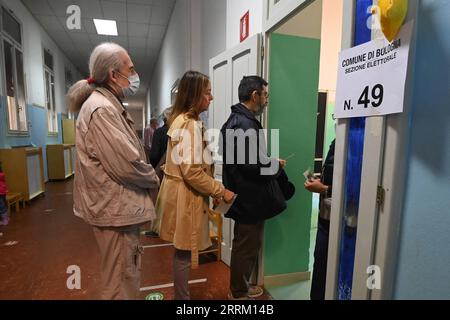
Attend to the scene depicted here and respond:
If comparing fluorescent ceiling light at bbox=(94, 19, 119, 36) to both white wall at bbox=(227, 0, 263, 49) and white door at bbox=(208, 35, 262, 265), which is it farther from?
white door at bbox=(208, 35, 262, 265)

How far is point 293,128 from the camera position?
2.08 metres

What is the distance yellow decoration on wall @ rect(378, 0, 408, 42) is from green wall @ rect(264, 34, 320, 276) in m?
1.15

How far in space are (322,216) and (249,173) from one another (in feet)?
1.62

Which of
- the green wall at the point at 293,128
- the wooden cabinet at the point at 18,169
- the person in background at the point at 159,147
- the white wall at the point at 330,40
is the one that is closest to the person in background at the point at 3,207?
the wooden cabinet at the point at 18,169

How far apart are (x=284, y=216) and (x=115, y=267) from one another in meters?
1.34

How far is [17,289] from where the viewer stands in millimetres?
1972

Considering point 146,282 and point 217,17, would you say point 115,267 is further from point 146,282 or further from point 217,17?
point 217,17

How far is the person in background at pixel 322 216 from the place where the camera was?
141cm

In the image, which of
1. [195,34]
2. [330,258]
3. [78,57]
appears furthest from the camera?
[78,57]

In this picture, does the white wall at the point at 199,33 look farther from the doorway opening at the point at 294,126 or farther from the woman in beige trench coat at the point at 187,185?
the woman in beige trench coat at the point at 187,185

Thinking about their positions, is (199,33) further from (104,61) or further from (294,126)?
(104,61)

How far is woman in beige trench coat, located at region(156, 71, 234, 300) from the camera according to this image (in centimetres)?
147

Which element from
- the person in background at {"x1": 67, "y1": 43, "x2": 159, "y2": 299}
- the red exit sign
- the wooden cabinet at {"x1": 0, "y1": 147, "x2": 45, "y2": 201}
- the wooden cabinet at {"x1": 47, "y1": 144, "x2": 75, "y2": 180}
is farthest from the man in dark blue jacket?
the wooden cabinet at {"x1": 47, "y1": 144, "x2": 75, "y2": 180}
